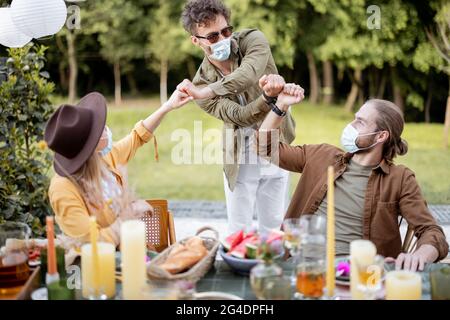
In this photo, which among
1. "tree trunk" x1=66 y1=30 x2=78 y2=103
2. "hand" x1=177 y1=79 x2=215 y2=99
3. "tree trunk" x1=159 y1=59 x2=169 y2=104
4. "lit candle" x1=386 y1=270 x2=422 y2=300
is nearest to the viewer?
"lit candle" x1=386 y1=270 x2=422 y2=300

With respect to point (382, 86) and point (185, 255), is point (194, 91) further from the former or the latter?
point (382, 86)

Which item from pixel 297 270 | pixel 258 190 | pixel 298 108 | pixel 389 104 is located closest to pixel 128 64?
pixel 298 108

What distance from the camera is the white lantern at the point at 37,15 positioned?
332 cm

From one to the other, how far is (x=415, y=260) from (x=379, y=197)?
451mm

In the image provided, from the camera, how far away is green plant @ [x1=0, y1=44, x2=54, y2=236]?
13.0 feet

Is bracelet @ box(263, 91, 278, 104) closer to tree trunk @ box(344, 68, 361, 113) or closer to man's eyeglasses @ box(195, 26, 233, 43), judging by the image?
man's eyeglasses @ box(195, 26, 233, 43)

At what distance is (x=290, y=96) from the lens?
→ 103 inches

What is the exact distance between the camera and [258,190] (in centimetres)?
345

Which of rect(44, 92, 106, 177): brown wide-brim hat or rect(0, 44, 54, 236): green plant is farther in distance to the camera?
rect(0, 44, 54, 236): green plant

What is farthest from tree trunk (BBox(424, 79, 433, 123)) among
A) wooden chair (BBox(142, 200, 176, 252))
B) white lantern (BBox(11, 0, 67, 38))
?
wooden chair (BBox(142, 200, 176, 252))

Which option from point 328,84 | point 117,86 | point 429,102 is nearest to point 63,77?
point 117,86

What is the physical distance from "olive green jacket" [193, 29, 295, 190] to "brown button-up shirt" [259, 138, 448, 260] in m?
0.30
